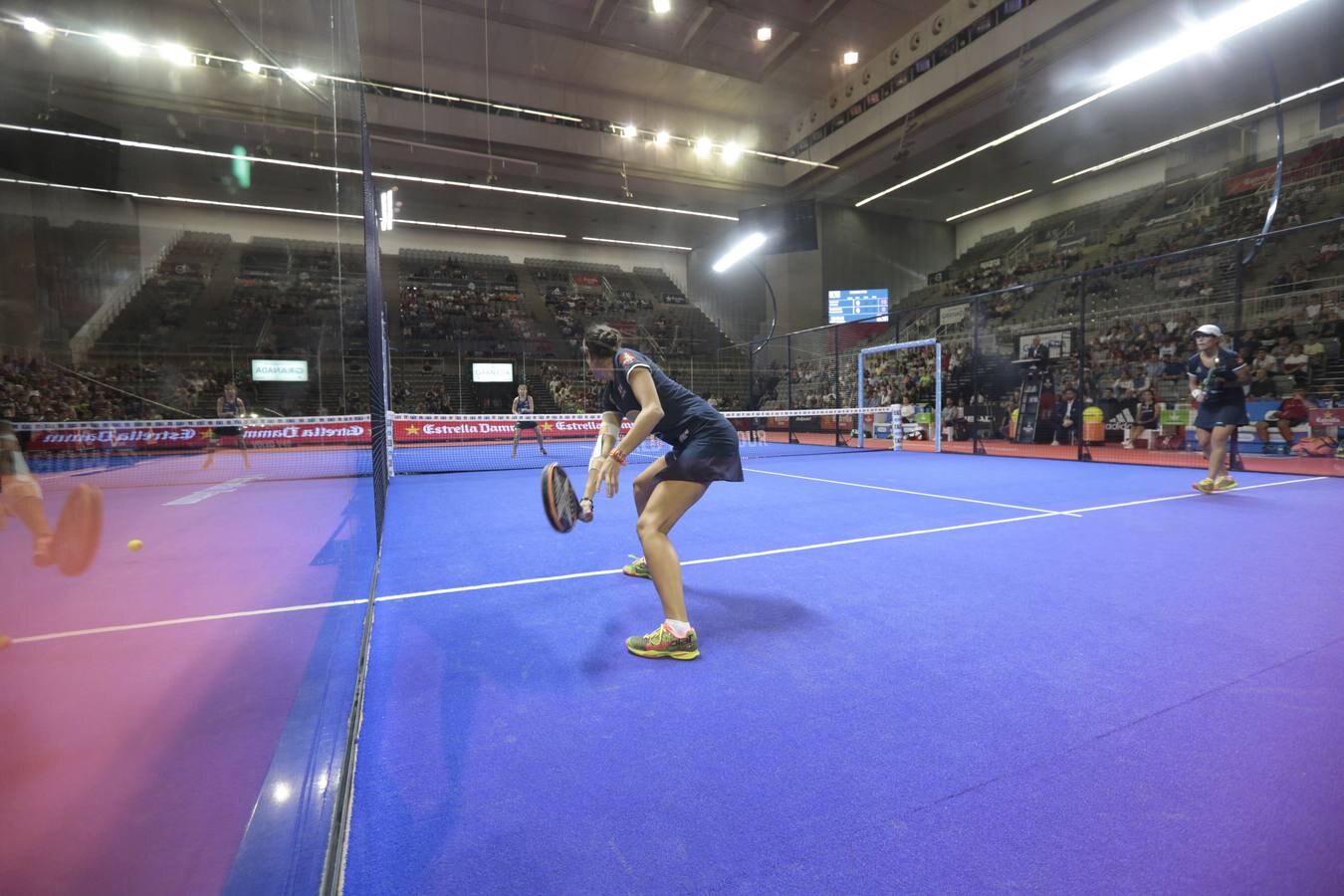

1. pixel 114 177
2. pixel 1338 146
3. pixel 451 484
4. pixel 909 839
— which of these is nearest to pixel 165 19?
pixel 114 177

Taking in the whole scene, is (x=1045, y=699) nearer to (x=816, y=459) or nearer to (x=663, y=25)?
(x=816, y=459)

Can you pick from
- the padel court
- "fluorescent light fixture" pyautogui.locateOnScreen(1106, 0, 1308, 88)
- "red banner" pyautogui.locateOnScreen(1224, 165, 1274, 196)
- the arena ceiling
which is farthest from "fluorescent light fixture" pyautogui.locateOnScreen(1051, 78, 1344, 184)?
the padel court

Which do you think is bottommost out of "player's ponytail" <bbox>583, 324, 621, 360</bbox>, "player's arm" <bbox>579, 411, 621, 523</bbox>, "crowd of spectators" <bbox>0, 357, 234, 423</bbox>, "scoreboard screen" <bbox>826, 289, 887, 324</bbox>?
"player's arm" <bbox>579, 411, 621, 523</bbox>

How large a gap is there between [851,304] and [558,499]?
2528 cm

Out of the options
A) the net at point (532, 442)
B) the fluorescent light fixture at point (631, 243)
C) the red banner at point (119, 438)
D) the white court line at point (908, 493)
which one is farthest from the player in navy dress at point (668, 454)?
the fluorescent light fixture at point (631, 243)

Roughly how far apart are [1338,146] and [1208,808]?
77.9ft

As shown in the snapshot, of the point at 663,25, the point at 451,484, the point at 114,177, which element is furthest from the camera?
the point at 663,25

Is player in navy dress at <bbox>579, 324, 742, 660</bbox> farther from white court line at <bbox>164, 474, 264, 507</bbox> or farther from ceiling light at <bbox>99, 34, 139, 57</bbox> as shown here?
white court line at <bbox>164, 474, 264, 507</bbox>

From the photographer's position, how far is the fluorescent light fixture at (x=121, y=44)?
97 centimetres

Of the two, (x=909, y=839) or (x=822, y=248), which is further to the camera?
(x=822, y=248)

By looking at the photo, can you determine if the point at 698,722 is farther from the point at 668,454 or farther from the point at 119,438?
the point at 119,438

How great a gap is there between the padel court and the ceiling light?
71cm

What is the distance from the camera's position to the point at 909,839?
1399 mm

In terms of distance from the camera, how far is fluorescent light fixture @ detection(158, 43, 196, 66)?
1321 millimetres
